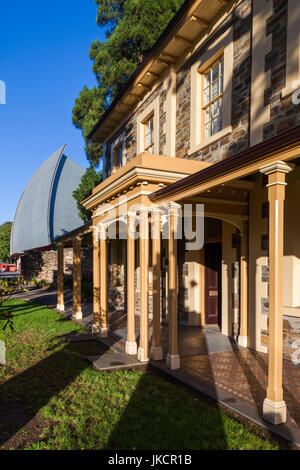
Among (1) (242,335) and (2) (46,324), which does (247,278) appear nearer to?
(1) (242,335)

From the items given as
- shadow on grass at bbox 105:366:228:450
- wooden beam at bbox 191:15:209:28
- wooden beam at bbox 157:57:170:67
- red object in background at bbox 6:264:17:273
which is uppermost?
wooden beam at bbox 191:15:209:28

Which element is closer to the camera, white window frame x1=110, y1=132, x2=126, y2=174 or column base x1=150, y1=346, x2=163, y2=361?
column base x1=150, y1=346, x2=163, y2=361

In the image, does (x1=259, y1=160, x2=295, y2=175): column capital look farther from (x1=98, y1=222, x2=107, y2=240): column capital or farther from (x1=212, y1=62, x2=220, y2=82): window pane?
(x1=98, y1=222, x2=107, y2=240): column capital

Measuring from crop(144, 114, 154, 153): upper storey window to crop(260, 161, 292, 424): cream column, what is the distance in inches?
259

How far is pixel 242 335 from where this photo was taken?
23.3 feet

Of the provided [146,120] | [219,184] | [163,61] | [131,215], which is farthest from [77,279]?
[219,184]

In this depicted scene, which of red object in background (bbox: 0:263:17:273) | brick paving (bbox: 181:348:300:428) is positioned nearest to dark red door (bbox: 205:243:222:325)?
brick paving (bbox: 181:348:300:428)

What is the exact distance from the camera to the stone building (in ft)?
15.5

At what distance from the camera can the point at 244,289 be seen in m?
7.09

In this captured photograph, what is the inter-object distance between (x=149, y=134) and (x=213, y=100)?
11.0ft

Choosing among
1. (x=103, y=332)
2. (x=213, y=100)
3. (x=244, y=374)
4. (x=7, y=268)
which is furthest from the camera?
(x=7, y=268)

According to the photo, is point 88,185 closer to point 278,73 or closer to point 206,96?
point 206,96

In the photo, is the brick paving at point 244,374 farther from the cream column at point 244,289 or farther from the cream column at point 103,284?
the cream column at point 103,284
